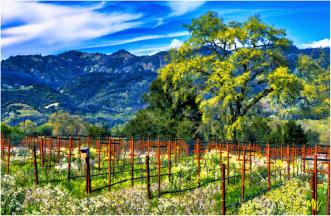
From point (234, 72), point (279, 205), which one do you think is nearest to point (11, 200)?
point (279, 205)

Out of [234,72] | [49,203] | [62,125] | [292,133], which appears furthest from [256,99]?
[62,125]

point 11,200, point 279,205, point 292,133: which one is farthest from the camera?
point 292,133

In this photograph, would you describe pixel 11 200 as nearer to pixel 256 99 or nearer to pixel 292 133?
pixel 256 99

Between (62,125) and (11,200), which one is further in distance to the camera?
(62,125)

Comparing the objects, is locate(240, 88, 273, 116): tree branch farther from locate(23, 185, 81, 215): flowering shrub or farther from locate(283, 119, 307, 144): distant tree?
locate(23, 185, 81, 215): flowering shrub

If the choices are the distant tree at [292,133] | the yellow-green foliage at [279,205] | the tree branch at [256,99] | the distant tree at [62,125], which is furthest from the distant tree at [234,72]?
the distant tree at [62,125]

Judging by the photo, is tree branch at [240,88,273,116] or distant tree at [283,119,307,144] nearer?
tree branch at [240,88,273,116]

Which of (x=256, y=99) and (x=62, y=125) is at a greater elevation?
(x=256, y=99)

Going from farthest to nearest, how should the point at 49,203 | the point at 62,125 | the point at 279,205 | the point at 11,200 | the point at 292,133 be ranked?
the point at 62,125, the point at 292,133, the point at 11,200, the point at 279,205, the point at 49,203

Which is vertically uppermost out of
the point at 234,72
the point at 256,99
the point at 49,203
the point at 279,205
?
the point at 234,72

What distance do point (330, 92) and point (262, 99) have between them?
526 cm

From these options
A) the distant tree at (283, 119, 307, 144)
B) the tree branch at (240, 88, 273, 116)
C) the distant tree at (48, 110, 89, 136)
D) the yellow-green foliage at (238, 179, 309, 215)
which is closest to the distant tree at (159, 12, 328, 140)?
the tree branch at (240, 88, 273, 116)

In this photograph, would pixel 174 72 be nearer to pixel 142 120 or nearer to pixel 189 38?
pixel 189 38

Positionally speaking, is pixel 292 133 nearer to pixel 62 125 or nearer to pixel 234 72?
pixel 234 72
